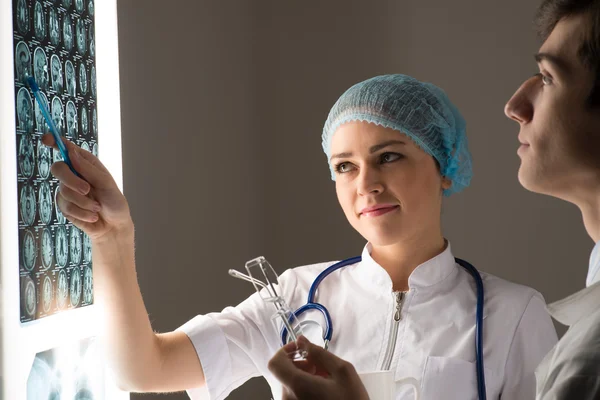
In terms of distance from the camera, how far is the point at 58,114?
1163 mm

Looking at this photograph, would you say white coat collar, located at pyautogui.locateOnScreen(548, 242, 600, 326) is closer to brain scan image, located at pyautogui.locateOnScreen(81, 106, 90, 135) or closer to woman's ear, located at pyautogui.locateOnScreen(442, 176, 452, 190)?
woman's ear, located at pyautogui.locateOnScreen(442, 176, 452, 190)

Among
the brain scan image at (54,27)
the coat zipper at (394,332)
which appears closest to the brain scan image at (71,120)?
the brain scan image at (54,27)

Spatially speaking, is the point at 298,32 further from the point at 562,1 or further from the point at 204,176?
the point at 562,1

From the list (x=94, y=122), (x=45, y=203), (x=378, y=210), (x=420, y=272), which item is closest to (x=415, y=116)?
(x=378, y=210)

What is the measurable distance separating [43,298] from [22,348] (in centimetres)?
9

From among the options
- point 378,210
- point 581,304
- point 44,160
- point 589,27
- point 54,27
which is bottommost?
point 581,304

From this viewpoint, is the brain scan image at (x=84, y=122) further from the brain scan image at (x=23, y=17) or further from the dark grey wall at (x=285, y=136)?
the dark grey wall at (x=285, y=136)

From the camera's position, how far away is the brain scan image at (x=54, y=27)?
1.15 meters

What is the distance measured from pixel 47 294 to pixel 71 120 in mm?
305

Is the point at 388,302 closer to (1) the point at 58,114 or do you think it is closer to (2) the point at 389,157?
(2) the point at 389,157

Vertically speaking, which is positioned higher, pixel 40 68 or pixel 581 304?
pixel 40 68

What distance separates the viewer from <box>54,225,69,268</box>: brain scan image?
1151 mm

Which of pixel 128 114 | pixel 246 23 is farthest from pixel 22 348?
pixel 246 23

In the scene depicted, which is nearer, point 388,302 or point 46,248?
point 46,248
